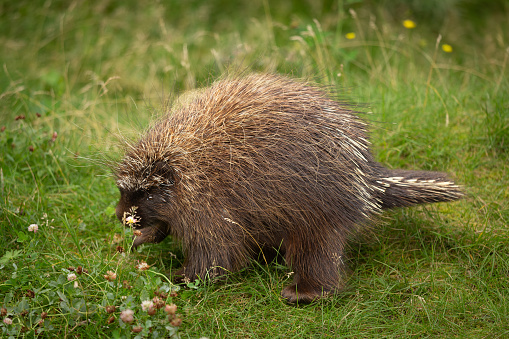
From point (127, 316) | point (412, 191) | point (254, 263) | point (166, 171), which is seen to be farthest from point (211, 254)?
point (412, 191)

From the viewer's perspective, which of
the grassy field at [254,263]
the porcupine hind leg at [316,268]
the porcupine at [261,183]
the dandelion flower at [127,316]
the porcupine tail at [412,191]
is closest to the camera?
the dandelion flower at [127,316]

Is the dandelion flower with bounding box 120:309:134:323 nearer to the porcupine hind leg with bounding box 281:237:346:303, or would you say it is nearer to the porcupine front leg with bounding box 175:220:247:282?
the porcupine front leg with bounding box 175:220:247:282

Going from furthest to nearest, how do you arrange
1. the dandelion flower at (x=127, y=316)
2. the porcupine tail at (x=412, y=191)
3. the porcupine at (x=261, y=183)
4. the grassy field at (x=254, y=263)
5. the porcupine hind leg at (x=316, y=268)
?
the porcupine tail at (x=412, y=191) → the porcupine hind leg at (x=316, y=268) → the porcupine at (x=261, y=183) → the grassy field at (x=254, y=263) → the dandelion flower at (x=127, y=316)

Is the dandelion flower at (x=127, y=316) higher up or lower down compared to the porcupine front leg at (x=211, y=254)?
higher up

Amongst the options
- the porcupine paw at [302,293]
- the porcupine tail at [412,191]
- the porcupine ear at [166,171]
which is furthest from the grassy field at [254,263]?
the porcupine ear at [166,171]

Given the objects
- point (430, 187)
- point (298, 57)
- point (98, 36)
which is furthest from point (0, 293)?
point (98, 36)

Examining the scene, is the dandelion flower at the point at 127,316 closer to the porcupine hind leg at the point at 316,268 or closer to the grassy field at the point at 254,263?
the grassy field at the point at 254,263

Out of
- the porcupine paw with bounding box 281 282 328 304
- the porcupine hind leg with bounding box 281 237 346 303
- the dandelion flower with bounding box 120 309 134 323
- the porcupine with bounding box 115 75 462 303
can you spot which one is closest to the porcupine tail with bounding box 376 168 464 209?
the porcupine with bounding box 115 75 462 303

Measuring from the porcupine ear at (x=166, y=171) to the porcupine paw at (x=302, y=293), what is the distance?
1032 mm

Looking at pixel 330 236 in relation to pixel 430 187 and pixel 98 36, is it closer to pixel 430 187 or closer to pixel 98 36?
pixel 430 187

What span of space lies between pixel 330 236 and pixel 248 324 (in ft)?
2.50

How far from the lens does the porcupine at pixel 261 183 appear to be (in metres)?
2.92

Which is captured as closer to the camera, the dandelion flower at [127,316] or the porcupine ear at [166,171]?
the dandelion flower at [127,316]

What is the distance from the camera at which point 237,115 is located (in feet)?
9.86
